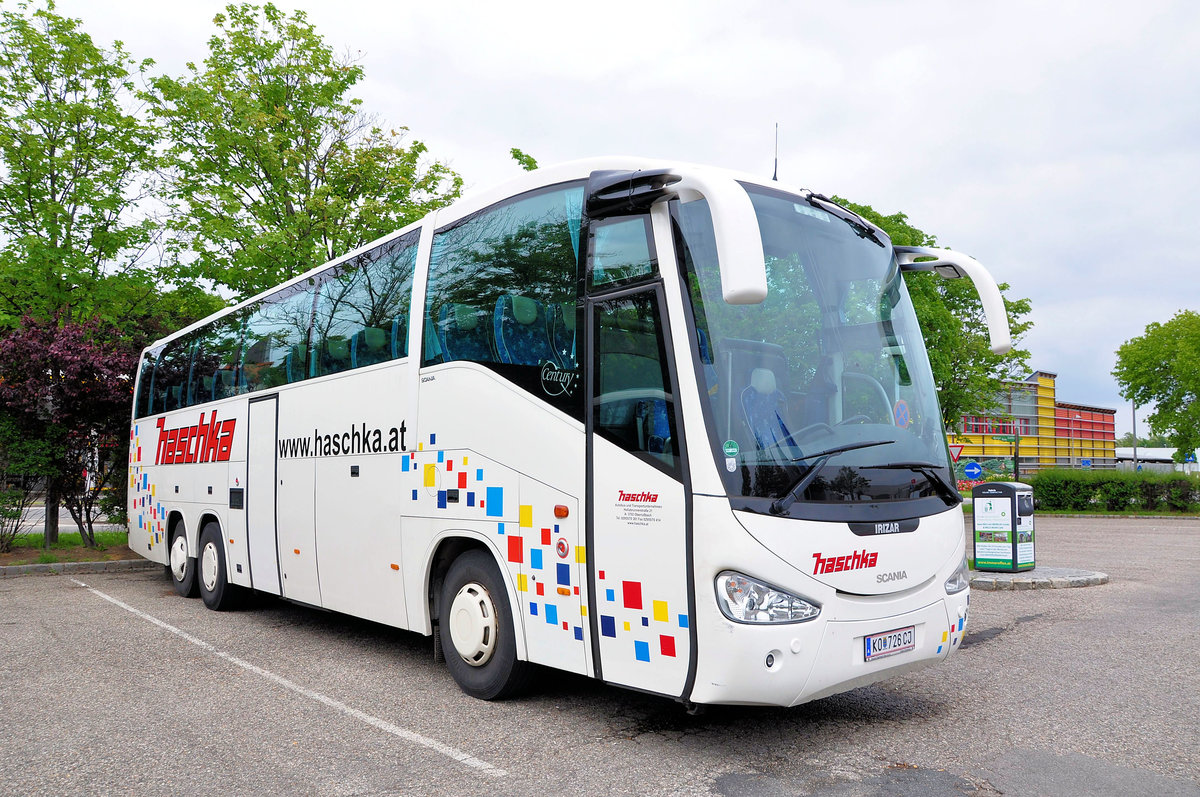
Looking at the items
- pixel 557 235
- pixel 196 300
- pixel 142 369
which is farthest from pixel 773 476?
pixel 196 300

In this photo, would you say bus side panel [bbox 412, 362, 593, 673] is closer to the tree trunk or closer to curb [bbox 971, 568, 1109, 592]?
curb [bbox 971, 568, 1109, 592]

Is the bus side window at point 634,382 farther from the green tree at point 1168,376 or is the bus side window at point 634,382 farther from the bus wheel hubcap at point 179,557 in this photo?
the green tree at point 1168,376

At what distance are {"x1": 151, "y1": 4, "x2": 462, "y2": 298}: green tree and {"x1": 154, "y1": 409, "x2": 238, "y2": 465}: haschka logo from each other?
172 inches

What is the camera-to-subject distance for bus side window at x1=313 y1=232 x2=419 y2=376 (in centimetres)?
713

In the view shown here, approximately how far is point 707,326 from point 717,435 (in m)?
0.60

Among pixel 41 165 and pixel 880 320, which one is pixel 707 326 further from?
pixel 41 165

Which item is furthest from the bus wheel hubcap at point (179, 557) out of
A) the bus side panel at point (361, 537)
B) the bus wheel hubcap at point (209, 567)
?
the bus side panel at point (361, 537)

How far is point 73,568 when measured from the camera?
1436 centimetres

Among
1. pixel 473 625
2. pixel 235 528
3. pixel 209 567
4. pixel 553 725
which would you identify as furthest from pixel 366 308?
pixel 209 567

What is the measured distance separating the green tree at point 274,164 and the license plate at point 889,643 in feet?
43.2

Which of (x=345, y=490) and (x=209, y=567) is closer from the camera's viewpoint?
(x=345, y=490)

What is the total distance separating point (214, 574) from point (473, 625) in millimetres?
5709

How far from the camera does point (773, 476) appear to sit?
4.52 m

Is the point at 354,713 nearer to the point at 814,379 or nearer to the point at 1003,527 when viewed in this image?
the point at 814,379
